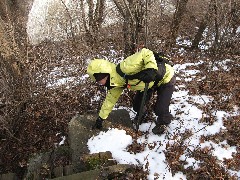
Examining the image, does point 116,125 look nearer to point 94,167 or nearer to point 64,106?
point 94,167

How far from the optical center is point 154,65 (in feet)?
16.0

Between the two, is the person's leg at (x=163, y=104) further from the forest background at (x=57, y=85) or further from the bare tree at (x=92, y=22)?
the bare tree at (x=92, y=22)

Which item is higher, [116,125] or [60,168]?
[116,125]

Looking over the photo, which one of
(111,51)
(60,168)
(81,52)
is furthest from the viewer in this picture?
(111,51)

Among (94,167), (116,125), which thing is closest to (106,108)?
(116,125)

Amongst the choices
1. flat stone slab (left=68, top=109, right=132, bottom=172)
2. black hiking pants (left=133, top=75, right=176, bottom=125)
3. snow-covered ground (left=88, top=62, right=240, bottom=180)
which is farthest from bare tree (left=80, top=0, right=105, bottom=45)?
black hiking pants (left=133, top=75, right=176, bottom=125)

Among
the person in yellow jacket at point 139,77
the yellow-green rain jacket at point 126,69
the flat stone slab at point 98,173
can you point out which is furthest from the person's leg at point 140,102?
the flat stone slab at point 98,173

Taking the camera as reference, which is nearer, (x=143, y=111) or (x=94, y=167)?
(x=94, y=167)

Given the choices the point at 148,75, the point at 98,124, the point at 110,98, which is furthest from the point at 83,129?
the point at 148,75

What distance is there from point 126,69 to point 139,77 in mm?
265

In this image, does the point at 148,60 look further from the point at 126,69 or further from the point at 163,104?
the point at 163,104

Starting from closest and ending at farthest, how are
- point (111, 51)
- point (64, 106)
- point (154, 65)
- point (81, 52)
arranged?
1. point (154, 65)
2. point (64, 106)
3. point (81, 52)
4. point (111, 51)

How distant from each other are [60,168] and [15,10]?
6.94m

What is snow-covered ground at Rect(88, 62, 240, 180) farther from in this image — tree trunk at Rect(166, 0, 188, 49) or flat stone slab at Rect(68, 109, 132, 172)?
tree trunk at Rect(166, 0, 188, 49)
